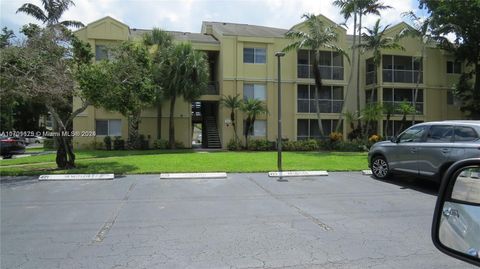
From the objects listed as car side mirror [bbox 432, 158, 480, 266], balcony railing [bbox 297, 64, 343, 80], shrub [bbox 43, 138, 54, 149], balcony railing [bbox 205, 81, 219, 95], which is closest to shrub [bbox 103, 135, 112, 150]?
shrub [bbox 43, 138, 54, 149]

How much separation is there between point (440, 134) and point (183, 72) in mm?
19144

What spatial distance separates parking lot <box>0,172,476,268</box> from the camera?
557cm

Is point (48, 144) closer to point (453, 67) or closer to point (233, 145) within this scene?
point (233, 145)

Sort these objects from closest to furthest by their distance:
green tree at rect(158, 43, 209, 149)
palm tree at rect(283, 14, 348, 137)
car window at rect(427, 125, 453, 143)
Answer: car window at rect(427, 125, 453, 143) < green tree at rect(158, 43, 209, 149) < palm tree at rect(283, 14, 348, 137)

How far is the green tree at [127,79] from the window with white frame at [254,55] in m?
13.1

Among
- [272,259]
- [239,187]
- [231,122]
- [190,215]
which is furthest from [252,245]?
[231,122]

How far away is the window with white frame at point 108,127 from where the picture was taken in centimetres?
3038

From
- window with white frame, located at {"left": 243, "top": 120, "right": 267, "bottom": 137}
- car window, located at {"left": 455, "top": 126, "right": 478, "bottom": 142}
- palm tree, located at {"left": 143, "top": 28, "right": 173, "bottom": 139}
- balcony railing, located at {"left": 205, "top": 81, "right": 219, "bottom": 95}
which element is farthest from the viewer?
balcony railing, located at {"left": 205, "top": 81, "right": 219, "bottom": 95}

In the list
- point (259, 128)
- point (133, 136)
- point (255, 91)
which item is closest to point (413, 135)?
point (259, 128)

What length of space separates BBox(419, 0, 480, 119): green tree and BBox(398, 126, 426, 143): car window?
20.7 m

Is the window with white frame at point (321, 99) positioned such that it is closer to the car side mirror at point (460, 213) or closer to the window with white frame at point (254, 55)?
the window with white frame at point (254, 55)

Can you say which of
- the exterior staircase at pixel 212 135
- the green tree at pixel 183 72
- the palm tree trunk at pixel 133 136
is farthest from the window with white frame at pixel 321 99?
the palm tree trunk at pixel 133 136

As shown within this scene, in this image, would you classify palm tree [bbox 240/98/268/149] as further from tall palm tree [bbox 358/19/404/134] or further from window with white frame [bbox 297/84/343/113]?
tall palm tree [bbox 358/19/404/134]

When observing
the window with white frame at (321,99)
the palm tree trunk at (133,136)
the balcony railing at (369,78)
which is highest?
the balcony railing at (369,78)
